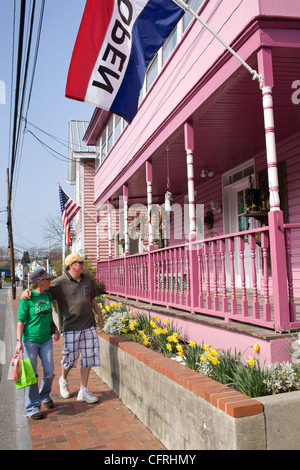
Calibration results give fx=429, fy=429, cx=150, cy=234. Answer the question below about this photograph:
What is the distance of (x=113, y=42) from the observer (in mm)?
6184

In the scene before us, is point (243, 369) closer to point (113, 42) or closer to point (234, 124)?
point (234, 124)

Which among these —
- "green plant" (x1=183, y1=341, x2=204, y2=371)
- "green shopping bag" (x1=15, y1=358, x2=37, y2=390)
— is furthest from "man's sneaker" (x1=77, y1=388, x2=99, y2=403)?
"green plant" (x1=183, y1=341, x2=204, y2=371)

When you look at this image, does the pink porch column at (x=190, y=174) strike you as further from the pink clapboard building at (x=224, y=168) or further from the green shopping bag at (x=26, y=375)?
the green shopping bag at (x=26, y=375)

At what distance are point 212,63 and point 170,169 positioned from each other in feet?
13.5

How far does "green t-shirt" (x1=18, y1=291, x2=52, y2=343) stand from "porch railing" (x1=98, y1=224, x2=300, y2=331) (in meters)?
2.01

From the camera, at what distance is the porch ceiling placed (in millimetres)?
5309

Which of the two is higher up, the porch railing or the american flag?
the american flag

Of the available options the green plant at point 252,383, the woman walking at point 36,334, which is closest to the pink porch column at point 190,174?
the woman walking at point 36,334

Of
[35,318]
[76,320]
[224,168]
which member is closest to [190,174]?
[76,320]

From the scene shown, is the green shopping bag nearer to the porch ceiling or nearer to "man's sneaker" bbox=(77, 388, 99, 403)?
"man's sneaker" bbox=(77, 388, 99, 403)

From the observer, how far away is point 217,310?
5238mm

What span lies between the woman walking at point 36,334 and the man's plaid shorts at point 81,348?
28cm

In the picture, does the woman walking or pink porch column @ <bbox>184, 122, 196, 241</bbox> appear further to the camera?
pink porch column @ <bbox>184, 122, 196, 241</bbox>
